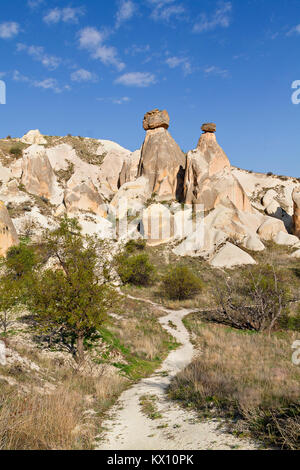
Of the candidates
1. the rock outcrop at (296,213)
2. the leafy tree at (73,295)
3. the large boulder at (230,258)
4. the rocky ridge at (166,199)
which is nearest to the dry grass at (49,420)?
the leafy tree at (73,295)

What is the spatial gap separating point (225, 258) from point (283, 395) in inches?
1180

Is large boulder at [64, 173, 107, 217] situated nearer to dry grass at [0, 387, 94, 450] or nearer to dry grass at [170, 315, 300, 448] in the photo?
dry grass at [170, 315, 300, 448]

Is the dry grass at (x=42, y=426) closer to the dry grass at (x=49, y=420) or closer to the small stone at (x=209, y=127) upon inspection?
the dry grass at (x=49, y=420)

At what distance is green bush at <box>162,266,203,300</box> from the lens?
26562 millimetres

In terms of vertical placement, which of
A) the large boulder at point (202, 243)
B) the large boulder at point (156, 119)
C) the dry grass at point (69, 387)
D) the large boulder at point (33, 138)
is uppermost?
the large boulder at point (33, 138)

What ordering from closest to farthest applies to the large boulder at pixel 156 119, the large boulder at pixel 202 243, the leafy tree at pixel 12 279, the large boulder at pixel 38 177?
the leafy tree at pixel 12 279 → the large boulder at pixel 202 243 → the large boulder at pixel 38 177 → the large boulder at pixel 156 119

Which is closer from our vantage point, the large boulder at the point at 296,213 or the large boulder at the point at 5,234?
the large boulder at the point at 5,234

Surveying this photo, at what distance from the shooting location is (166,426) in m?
5.73

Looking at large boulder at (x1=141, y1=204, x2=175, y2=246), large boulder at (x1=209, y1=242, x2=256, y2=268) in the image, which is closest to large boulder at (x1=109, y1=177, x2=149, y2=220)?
large boulder at (x1=141, y1=204, x2=175, y2=246)

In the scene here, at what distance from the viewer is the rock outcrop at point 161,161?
177 ft

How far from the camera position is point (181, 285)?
1042 inches

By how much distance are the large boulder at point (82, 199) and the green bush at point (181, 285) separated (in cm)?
2726

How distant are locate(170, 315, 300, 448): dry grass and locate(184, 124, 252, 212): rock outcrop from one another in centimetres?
3563
